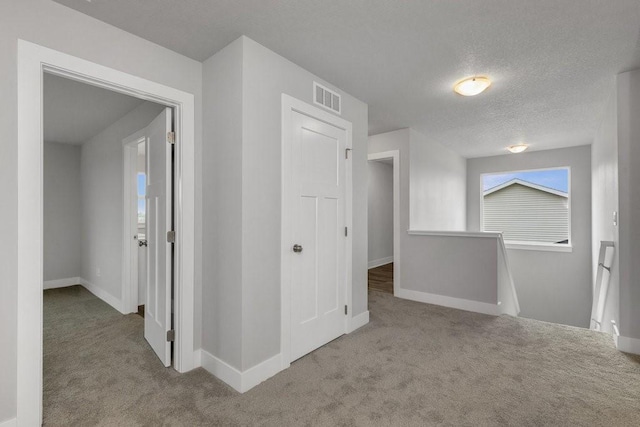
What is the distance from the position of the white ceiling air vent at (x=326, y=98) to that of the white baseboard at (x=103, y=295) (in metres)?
3.39

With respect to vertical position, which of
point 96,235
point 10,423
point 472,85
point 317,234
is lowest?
point 10,423

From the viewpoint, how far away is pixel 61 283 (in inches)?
195

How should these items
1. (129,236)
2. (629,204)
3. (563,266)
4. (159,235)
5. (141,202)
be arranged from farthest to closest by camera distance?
(563,266) < (141,202) < (129,236) < (629,204) < (159,235)

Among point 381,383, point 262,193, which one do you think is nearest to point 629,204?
point 381,383

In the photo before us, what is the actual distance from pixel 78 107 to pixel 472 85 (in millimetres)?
4200

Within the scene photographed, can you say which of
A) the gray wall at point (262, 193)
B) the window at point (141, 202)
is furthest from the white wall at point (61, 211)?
the gray wall at point (262, 193)

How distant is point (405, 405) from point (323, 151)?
2.05 metres

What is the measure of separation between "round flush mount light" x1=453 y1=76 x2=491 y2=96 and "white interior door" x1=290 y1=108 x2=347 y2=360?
1.18 m

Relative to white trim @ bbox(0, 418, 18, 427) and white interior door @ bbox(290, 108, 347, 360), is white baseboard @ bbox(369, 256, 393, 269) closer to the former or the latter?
white interior door @ bbox(290, 108, 347, 360)

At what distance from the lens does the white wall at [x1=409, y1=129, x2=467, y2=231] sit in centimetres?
457

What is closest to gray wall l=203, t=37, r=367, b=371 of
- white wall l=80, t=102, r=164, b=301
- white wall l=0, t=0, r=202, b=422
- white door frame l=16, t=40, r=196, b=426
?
white wall l=0, t=0, r=202, b=422

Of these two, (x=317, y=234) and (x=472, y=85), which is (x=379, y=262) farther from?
(x=472, y=85)

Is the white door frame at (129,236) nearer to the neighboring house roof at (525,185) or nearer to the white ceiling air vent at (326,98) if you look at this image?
the white ceiling air vent at (326,98)

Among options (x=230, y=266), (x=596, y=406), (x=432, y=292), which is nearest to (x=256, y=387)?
(x=230, y=266)
